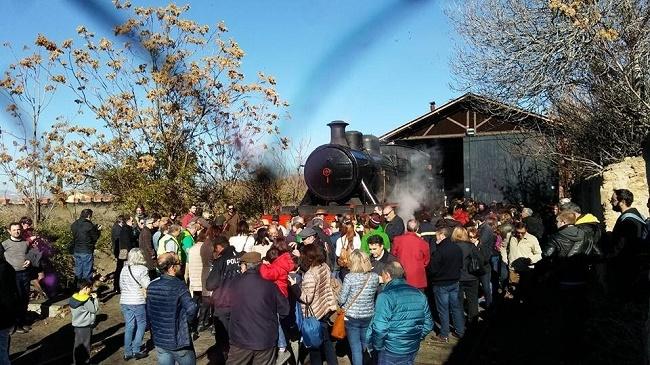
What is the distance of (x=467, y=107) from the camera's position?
23.9 m

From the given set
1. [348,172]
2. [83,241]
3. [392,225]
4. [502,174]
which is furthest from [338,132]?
[502,174]

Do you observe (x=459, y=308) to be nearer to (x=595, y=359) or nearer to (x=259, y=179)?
(x=595, y=359)

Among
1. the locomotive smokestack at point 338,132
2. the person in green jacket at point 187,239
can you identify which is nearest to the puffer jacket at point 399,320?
the person in green jacket at point 187,239

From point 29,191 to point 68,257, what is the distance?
4.62m

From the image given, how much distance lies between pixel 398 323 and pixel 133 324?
400 cm

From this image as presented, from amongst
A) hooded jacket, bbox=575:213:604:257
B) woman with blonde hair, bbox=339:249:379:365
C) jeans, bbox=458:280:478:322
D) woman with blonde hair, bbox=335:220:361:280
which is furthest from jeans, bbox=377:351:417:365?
jeans, bbox=458:280:478:322

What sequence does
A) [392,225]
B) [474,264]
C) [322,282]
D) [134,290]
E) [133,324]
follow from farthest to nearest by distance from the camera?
[392,225], [474,264], [133,324], [134,290], [322,282]

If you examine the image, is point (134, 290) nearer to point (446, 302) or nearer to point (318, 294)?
point (318, 294)

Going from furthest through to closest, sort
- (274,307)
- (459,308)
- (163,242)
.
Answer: (163,242)
(459,308)
(274,307)

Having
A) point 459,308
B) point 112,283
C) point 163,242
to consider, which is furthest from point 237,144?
point 459,308

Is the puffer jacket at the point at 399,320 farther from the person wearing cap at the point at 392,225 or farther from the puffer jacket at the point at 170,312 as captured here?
the person wearing cap at the point at 392,225

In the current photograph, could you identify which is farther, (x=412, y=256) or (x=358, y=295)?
(x=412, y=256)

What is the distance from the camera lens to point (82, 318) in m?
6.88

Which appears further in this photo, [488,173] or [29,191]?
[488,173]
